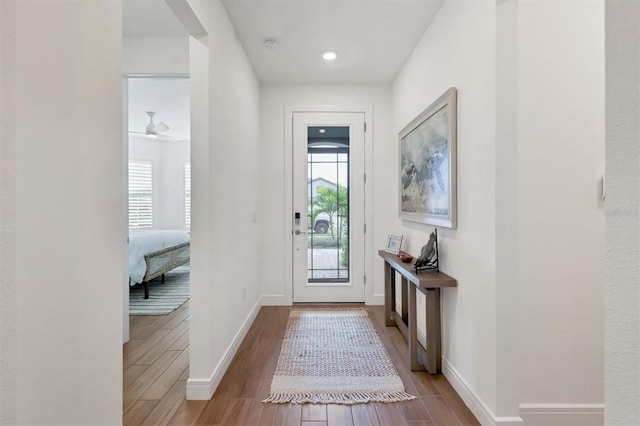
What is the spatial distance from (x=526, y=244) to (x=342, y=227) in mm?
2427

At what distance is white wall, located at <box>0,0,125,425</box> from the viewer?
76cm

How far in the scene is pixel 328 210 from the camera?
4.01m

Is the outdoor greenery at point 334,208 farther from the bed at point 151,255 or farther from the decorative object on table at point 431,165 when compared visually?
the bed at point 151,255

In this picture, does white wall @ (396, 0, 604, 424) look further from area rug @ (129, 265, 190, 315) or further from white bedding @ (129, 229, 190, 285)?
white bedding @ (129, 229, 190, 285)

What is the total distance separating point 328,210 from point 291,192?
51 cm

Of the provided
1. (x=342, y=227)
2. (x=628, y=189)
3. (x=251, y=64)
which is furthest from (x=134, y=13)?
(x=628, y=189)

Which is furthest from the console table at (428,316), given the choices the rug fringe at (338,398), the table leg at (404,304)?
the table leg at (404,304)

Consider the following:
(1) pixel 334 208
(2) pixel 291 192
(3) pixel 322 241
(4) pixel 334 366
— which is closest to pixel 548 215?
(4) pixel 334 366

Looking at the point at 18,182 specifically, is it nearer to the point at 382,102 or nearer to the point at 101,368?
the point at 101,368

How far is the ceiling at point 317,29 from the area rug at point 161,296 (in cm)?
286

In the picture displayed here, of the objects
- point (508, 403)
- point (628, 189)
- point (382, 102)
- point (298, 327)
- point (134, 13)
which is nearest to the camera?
point (628, 189)

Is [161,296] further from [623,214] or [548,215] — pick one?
[623,214]

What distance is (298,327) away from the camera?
321cm

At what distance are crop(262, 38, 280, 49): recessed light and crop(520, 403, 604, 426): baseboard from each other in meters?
3.20
